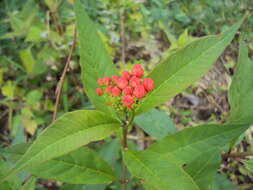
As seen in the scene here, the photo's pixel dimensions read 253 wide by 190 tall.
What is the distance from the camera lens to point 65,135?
0.97m

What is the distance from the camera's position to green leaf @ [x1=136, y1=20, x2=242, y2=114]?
1.13 meters

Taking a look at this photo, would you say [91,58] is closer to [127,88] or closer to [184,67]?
[127,88]

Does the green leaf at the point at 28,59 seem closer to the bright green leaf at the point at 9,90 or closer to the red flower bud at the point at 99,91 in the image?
the bright green leaf at the point at 9,90

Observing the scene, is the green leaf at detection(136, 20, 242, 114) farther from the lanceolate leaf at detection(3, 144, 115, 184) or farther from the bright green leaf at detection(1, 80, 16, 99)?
the bright green leaf at detection(1, 80, 16, 99)

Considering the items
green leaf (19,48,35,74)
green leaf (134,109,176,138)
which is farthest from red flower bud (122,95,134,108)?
green leaf (19,48,35,74)

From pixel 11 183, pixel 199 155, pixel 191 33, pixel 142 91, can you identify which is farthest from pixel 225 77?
pixel 11 183

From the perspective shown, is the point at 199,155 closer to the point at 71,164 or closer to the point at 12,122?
the point at 71,164

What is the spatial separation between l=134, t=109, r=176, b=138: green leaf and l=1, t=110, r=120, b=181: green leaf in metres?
0.59

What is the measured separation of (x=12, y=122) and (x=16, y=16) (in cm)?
118

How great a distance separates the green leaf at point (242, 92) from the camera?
1.43m

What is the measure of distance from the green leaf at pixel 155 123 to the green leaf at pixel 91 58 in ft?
1.48

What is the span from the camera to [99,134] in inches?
42.3

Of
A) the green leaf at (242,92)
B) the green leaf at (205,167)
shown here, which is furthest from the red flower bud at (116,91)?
the green leaf at (242,92)

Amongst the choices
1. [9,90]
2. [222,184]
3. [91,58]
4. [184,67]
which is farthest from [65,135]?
[9,90]
